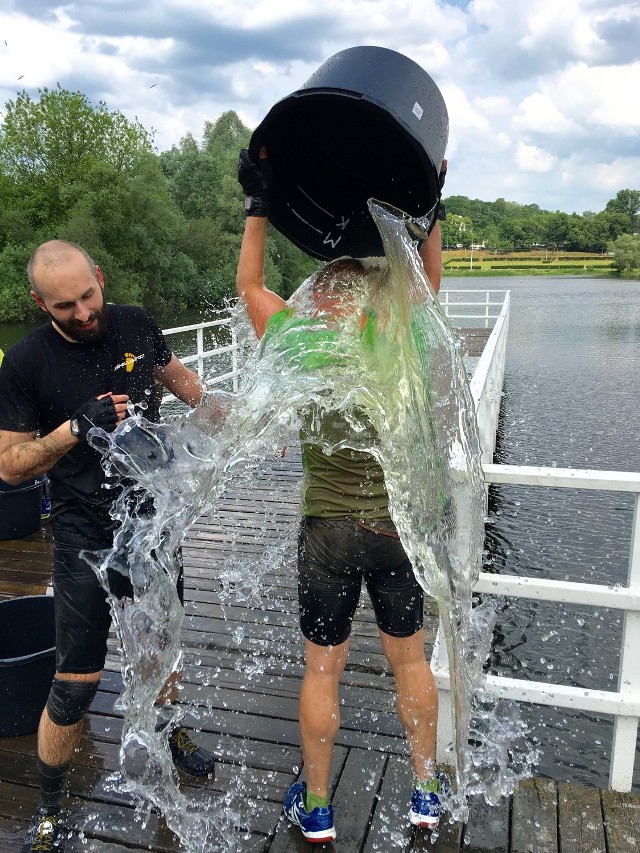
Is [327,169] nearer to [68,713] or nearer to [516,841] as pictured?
[68,713]

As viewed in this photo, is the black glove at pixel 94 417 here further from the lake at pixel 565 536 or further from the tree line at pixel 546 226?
the tree line at pixel 546 226

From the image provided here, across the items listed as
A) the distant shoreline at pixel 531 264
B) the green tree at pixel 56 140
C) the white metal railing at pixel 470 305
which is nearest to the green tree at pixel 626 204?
the distant shoreline at pixel 531 264

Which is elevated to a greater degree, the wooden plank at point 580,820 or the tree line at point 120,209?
the tree line at point 120,209

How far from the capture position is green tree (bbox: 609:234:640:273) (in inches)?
4083

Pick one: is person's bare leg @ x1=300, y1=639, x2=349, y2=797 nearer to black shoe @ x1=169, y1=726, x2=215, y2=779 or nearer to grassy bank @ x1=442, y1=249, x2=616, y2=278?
black shoe @ x1=169, y1=726, x2=215, y2=779

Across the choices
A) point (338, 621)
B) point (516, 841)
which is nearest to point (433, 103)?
point (338, 621)

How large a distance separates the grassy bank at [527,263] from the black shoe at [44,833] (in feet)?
335

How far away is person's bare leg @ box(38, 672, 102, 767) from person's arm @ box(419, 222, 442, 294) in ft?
5.76

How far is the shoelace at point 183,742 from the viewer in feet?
9.11

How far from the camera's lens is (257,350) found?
2.23m

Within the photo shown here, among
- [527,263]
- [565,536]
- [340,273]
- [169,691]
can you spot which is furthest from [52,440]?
[527,263]

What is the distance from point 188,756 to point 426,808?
963mm

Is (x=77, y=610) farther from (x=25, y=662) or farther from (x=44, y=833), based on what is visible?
(x=44, y=833)

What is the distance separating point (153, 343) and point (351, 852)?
193cm
